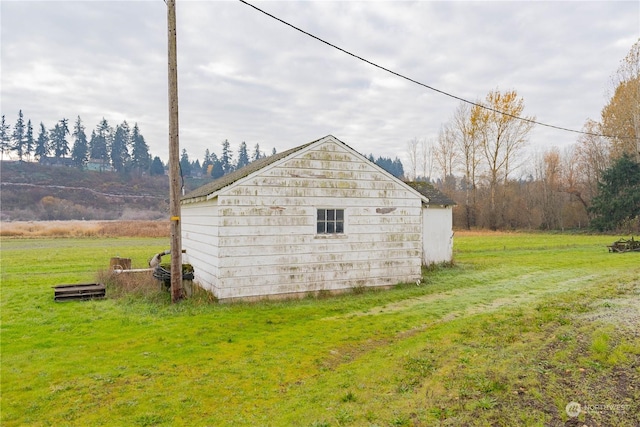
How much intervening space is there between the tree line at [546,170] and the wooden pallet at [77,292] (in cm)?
4075

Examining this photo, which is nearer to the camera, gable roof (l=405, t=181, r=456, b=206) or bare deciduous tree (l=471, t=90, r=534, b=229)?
gable roof (l=405, t=181, r=456, b=206)

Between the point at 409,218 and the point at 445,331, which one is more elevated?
the point at 409,218

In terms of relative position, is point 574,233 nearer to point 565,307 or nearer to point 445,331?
point 565,307

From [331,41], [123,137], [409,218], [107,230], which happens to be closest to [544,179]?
[409,218]

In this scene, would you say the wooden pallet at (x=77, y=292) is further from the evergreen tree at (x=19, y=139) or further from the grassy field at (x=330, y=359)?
the evergreen tree at (x=19, y=139)

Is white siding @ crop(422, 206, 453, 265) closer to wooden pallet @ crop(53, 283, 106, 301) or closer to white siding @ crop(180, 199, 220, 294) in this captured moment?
white siding @ crop(180, 199, 220, 294)

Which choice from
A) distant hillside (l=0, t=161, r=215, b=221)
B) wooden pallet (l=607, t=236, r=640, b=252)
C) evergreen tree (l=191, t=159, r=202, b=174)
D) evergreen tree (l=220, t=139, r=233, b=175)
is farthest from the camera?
evergreen tree (l=191, t=159, r=202, b=174)

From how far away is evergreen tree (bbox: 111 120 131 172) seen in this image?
10669 cm

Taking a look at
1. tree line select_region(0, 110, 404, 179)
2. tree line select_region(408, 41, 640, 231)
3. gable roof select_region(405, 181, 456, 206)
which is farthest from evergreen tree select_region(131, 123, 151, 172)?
gable roof select_region(405, 181, 456, 206)

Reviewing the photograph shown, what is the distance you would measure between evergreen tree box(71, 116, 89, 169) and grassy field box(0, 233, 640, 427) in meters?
109

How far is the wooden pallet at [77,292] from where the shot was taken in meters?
11.1

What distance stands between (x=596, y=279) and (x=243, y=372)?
13.6 m

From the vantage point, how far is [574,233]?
134 ft

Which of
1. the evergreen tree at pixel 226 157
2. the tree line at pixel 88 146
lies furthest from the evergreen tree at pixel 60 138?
the evergreen tree at pixel 226 157
